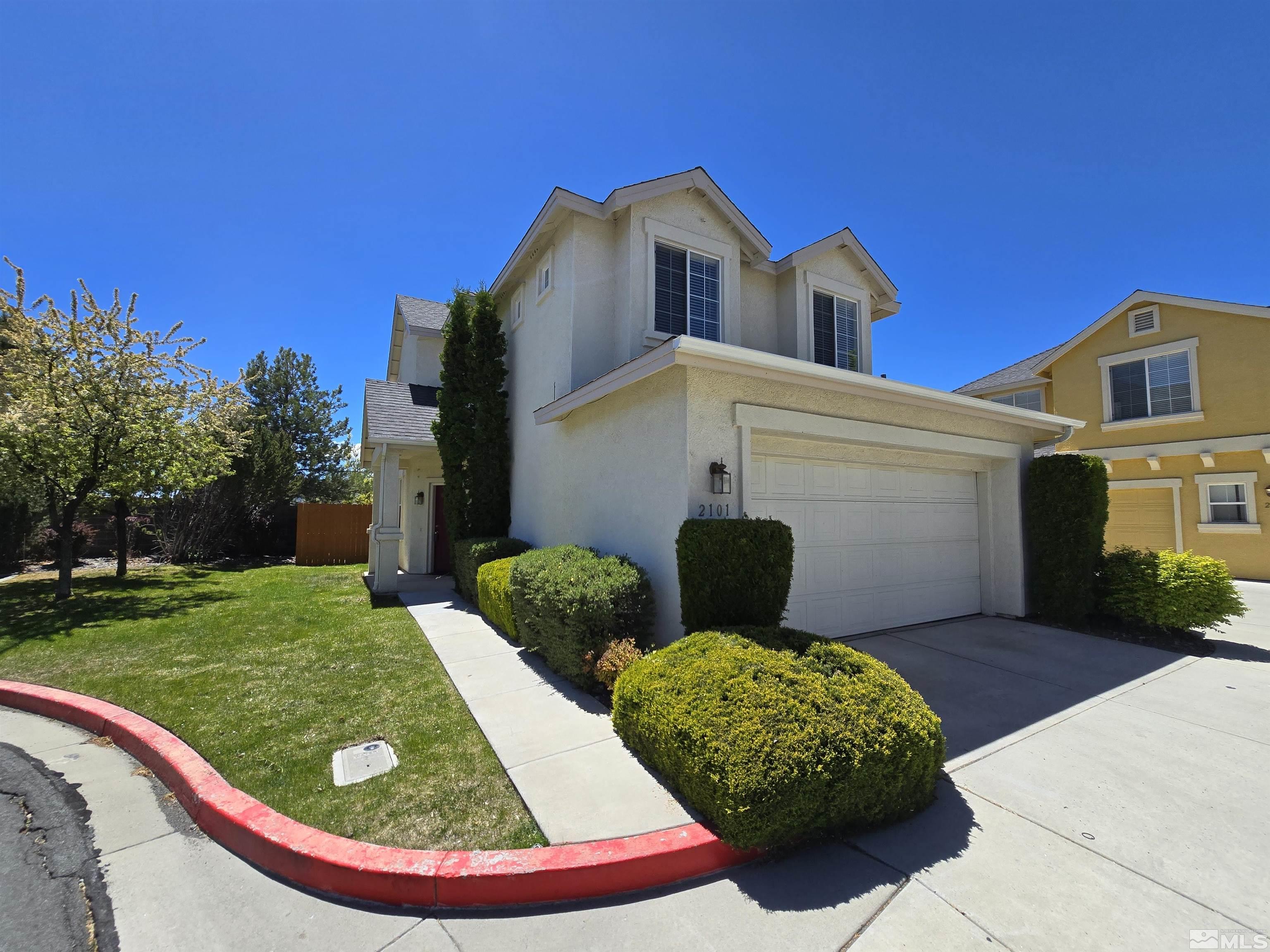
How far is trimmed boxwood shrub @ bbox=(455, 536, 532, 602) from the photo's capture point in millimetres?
9086

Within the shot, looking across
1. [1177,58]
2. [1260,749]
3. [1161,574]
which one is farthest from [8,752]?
[1177,58]

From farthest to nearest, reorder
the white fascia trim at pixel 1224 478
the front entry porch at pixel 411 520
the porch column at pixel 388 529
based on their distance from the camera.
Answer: the white fascia trim at pixel 1224 478, the front entry porch at pixel 411 520, the porch column at pixel 388 529

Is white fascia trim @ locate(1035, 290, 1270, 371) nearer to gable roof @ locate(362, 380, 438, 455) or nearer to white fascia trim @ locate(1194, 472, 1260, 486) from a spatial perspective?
white fascia trim @ locate(1194, 472, 1260, 486)

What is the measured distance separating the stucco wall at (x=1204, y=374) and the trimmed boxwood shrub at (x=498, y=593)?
640 inches

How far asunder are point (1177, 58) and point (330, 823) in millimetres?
13797

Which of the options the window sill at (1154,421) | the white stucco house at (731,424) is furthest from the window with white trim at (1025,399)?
the white stucco house at (731,424)

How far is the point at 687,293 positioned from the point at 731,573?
5.38 metres

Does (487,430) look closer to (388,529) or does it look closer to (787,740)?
(388,529)

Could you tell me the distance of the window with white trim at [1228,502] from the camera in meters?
13.0

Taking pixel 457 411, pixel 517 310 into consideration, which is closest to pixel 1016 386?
pixel 517 310

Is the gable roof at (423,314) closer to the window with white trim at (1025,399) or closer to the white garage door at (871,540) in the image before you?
the white garage door at (871,540)

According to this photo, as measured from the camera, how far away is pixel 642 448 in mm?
6188

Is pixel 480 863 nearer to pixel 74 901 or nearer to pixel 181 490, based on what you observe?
pixel 74 901

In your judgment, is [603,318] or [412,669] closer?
[412,669]
